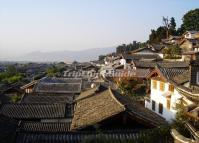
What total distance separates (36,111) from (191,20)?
206 feet

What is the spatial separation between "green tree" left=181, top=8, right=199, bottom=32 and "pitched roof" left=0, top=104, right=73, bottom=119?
59.9m

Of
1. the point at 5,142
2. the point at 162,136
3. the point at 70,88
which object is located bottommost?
the point at 70,88

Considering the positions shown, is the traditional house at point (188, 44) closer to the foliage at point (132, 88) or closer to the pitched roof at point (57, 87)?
the foliage at point (132, 88)

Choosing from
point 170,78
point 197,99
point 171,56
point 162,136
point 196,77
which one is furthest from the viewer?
point 171,56

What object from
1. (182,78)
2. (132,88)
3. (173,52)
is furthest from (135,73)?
(182,78)

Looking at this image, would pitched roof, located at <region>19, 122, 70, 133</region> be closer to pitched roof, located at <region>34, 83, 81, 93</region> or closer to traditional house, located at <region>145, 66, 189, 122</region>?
traditional house, located at <region>145, 66, 189, 122</region>

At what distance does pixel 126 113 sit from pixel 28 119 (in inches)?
414

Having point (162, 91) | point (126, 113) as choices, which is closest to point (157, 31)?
point (162, 91)

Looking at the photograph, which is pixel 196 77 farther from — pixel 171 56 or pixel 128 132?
pixel 171 56

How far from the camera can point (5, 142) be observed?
53.0 feet

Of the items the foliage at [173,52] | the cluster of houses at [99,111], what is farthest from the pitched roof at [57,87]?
the foliage at [173,52]

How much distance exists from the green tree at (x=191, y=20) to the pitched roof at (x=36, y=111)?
59.9m

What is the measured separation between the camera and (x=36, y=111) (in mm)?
28031

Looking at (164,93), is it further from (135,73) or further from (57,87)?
(135,73)
